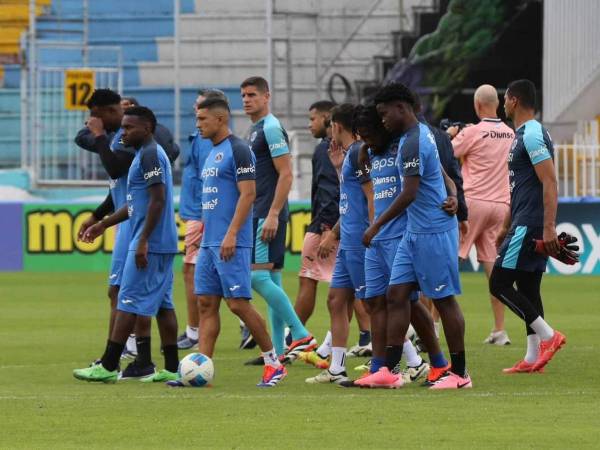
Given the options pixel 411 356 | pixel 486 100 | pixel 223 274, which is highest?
pixel 486 100

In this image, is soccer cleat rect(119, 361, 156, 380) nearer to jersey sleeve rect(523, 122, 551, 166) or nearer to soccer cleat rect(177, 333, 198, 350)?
soccer cleat rect(177, 333, 198, 350)

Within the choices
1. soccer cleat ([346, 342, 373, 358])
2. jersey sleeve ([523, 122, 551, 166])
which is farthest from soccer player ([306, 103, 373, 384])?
soccer cleat ([346, 342, 373, 358])

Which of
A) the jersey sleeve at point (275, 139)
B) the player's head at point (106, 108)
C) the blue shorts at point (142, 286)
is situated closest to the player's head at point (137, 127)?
the player's head at point (106, 108)

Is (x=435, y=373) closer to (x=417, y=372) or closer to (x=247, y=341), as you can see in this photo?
(x=417, y=372)

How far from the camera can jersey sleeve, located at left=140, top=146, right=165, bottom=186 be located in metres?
10.8

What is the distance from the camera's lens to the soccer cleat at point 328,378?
10742 millimetres

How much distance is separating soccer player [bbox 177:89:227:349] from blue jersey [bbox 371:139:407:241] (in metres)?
3.76

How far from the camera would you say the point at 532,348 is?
11391mm

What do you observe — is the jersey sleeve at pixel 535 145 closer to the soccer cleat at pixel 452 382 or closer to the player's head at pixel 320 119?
the soccer cleat at pixel 452 382

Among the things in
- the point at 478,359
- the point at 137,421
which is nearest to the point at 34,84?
the point at 478,359

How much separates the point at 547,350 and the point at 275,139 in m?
2.73

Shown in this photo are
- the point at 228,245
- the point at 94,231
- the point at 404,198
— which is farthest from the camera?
the point at 94,231

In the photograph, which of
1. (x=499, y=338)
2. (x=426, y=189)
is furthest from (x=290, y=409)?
(x=499, y=338)

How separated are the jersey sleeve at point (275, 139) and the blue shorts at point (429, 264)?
2.10m
